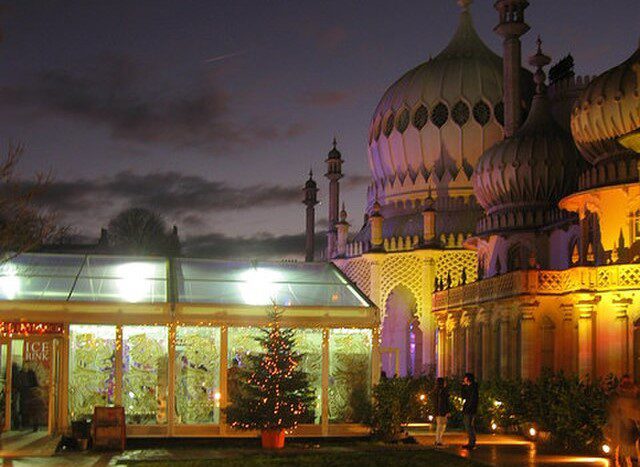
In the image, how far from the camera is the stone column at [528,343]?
33594 millimetres

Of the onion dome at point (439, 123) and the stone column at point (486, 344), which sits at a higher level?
the onion dome at point (439, 123)

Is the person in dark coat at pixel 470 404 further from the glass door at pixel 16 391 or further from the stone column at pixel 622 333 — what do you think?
the glass door at pixel 16 391

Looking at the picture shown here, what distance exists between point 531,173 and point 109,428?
20.4 meters

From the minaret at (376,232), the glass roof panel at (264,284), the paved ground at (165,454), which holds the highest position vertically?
the minaret at (376,232)

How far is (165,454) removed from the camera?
22.2 metres

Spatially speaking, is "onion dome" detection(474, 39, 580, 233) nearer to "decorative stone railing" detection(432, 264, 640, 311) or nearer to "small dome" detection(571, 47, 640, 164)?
"decorative stone railing" detection(432, 264, 640, 311)

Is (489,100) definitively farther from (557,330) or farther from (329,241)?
(557,330)

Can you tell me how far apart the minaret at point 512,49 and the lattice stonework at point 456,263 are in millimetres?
6571

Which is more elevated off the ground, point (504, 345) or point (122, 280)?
point (122, 280)

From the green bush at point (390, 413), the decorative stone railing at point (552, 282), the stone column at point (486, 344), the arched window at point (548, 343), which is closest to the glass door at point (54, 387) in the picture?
the green bush at point (390, 413)

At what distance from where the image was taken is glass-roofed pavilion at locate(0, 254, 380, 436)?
24266mm

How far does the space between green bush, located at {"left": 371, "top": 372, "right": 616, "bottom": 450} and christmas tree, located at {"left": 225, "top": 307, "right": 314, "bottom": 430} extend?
1.82 m

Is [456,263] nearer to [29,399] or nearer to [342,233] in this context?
[342,233]

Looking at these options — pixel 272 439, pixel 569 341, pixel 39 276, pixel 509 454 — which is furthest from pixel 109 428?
pixel 569 341
